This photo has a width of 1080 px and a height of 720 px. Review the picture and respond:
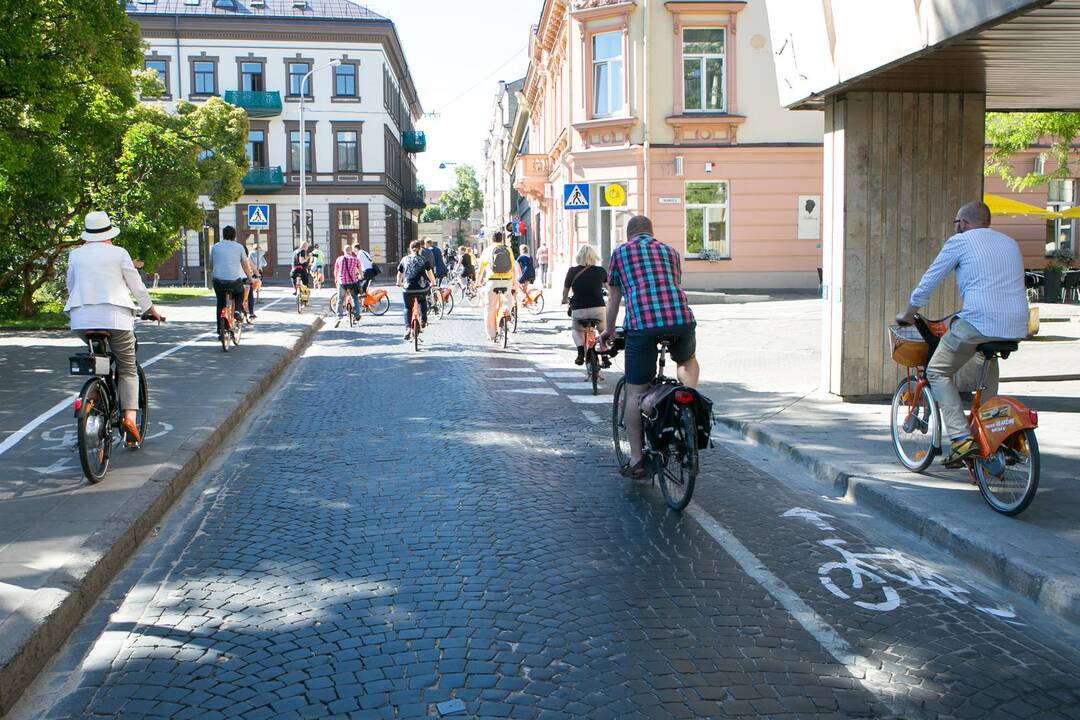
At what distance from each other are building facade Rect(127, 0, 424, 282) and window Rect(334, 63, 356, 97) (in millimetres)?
53

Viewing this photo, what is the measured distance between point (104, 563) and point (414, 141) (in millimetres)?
71673

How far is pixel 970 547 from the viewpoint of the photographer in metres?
5.64

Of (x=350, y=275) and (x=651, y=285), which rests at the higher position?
(x=350, y=275)

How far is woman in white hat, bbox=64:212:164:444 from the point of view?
7.67 meters

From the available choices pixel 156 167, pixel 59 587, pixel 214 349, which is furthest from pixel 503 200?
pixel 59 587

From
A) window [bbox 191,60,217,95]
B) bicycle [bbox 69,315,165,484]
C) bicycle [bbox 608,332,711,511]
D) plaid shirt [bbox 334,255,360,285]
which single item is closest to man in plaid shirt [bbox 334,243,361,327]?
plaid shirt [bbox 334,255,360,285]

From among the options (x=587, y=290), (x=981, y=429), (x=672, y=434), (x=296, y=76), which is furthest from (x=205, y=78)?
(x=981, y=429)

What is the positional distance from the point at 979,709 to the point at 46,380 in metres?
11.0

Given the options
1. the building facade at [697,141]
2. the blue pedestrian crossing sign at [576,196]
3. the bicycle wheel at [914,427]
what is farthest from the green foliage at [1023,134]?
the bicycle wheel at [914,427]

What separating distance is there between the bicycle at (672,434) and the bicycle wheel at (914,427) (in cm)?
174

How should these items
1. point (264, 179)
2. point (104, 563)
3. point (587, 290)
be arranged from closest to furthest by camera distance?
point (104, 563) < point (587, 290) < point (264, 179)

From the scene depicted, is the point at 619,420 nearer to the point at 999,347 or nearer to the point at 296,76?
the point at 999,347

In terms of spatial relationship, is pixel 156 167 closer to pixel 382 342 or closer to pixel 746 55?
pixel 382 342

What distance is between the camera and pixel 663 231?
31.1 meters
